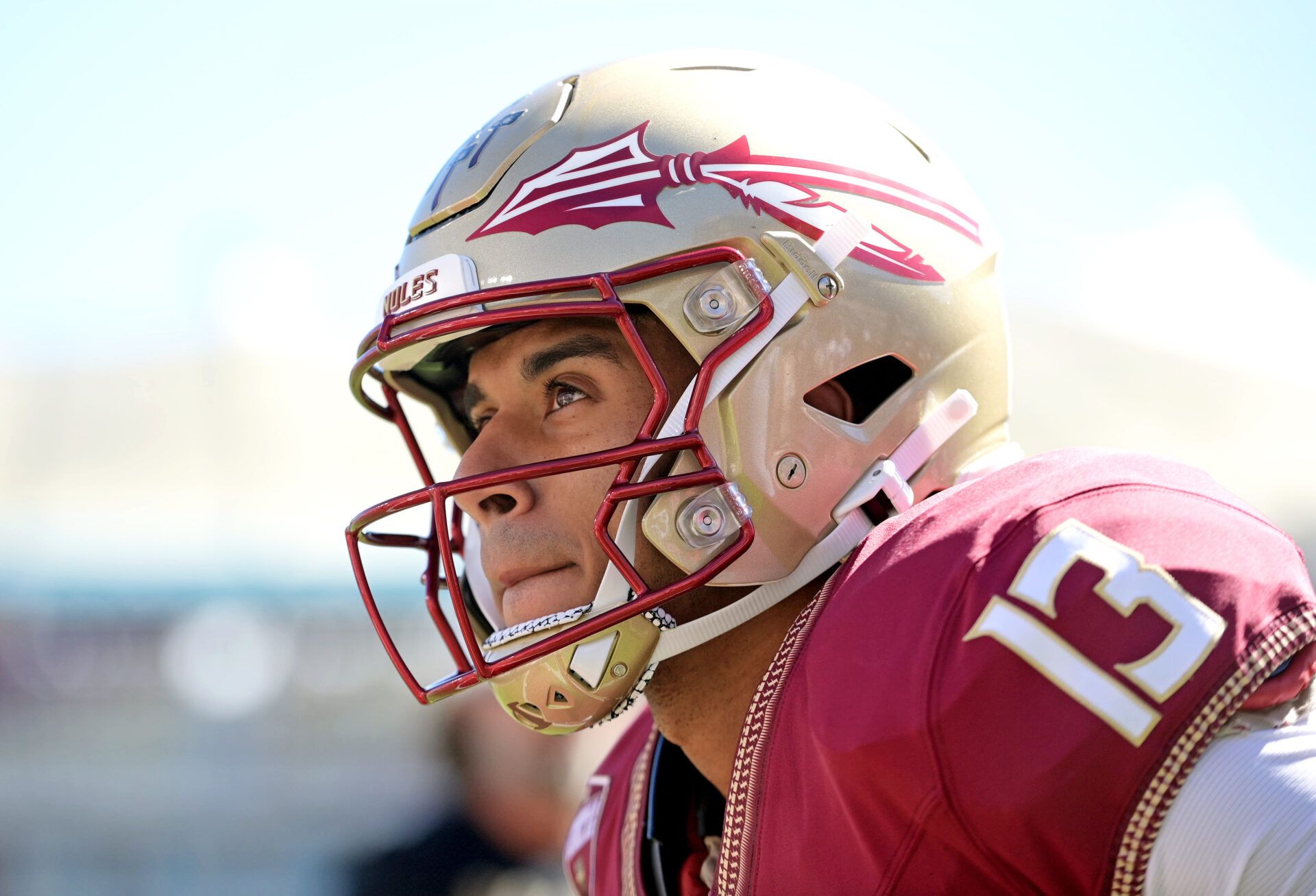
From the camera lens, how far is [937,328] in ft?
6.04

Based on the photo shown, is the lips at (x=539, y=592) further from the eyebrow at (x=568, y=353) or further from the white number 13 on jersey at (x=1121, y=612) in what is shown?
the white number 13 on jersey at (x=1121, y=612)

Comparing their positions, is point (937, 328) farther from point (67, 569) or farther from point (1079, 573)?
point (67, 569)

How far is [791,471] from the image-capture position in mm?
1745

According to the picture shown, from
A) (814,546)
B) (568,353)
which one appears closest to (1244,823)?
(814,546)

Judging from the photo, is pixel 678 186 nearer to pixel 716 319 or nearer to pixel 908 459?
pixel 716 319

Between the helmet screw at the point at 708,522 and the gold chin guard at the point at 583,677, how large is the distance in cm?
14

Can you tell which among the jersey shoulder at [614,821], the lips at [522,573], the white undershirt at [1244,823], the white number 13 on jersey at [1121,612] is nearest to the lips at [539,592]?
the lips at [522,573]

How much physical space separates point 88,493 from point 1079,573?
9969 mm

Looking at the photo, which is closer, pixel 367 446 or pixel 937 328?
pixel 937 328

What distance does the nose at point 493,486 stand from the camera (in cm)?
181

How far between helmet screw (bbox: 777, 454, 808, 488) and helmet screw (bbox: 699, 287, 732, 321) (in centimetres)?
21

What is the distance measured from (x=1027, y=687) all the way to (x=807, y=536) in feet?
1.84

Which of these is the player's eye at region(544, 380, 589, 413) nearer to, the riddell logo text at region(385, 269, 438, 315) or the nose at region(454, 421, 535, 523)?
the nose at region(454, 421, 535, 523)

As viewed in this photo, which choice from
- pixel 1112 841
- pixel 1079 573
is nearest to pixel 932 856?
pixel 1112 841
